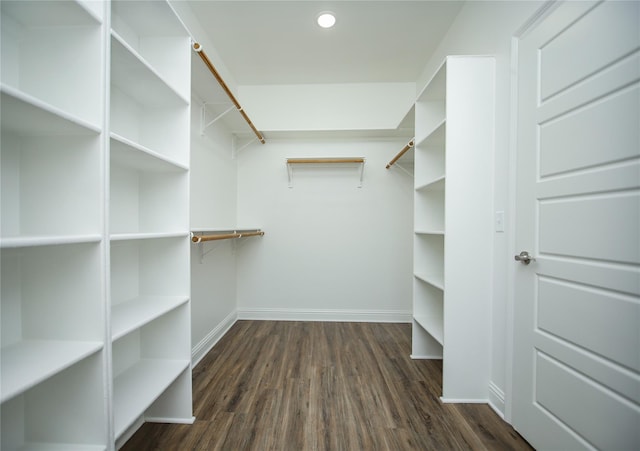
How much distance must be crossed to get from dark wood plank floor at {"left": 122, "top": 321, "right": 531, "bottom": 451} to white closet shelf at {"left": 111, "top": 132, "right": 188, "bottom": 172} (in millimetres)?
1352

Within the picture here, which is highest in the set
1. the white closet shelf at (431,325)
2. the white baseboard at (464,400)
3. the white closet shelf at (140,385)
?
the white closet shelf at (140,385)

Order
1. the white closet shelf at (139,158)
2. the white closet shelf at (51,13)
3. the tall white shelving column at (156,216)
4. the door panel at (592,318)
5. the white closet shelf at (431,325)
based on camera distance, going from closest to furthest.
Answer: the white closet shelf at (51,13) < the door panel at (592,318) < the white closet shelf at (139,158) < the tall white shelving column at (156,216) < the white closet shelf at (431,325)

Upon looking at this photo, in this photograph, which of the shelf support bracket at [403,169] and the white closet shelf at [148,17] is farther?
the shelf support bracket at [403,169]

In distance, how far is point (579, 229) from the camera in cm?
101

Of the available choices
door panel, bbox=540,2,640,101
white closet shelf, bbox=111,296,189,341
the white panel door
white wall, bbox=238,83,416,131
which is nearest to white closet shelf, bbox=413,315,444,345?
the white panel door

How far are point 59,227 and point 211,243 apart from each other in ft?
4.84

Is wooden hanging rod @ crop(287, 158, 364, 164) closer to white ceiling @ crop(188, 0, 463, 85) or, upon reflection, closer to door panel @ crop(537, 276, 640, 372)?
white ceiling @ crop(188, 0, 463, 85)

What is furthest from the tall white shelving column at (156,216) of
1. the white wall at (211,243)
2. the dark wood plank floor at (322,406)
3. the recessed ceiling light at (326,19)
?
the recessed ceiling light at (326,19)

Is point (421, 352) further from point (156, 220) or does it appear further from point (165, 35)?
point (165, 35)

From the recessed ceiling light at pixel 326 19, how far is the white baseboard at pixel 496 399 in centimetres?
270

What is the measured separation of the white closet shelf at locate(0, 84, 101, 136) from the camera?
0.62 meters

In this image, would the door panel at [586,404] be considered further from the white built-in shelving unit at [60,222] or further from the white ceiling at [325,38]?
the white ceiling at [325,38]

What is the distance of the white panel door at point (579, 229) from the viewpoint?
858 millimetres

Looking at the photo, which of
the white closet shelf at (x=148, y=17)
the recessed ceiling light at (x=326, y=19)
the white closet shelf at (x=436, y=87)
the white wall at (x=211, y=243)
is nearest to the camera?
the white closet shelf at (x=148, y=17)
